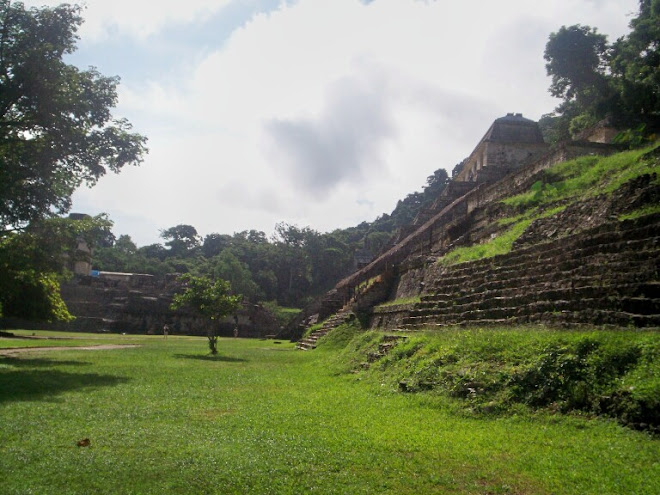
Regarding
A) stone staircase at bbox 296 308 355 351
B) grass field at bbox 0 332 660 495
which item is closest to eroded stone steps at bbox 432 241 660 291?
grass field at bbox 0 332 660 495

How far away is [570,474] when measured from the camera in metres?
4.41

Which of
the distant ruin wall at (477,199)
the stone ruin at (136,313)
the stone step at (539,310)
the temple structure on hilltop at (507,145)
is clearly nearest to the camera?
the stone step at (539,310)

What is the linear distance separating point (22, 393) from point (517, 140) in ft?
100

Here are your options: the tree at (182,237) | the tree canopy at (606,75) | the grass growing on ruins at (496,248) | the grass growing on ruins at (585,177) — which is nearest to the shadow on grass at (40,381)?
the grass growing on ruins at (496,248)

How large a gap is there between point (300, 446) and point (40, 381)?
22.7ft

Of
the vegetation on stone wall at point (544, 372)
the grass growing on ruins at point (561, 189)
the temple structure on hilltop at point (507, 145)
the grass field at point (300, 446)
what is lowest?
the grass field at point (300, 446)

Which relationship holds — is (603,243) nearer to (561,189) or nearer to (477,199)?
(561,189)

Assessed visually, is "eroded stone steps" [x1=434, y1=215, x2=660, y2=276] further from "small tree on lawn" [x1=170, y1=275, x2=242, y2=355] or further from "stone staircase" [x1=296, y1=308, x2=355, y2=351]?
"small tree on lawn" [x1=170, y1=275, x2=242, y2=355]

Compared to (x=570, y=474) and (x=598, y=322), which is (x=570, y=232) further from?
(x=570, y=474)

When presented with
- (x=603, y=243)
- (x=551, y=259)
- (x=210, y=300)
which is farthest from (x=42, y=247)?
(x=603, y=243)

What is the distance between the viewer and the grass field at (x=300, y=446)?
428cm

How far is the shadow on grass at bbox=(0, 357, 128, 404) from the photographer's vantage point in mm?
8297

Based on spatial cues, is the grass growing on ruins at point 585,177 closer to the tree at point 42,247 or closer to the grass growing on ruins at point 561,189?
the grass growing on ruins at point 561,189

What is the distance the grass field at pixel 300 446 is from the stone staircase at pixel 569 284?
2.41 metres
